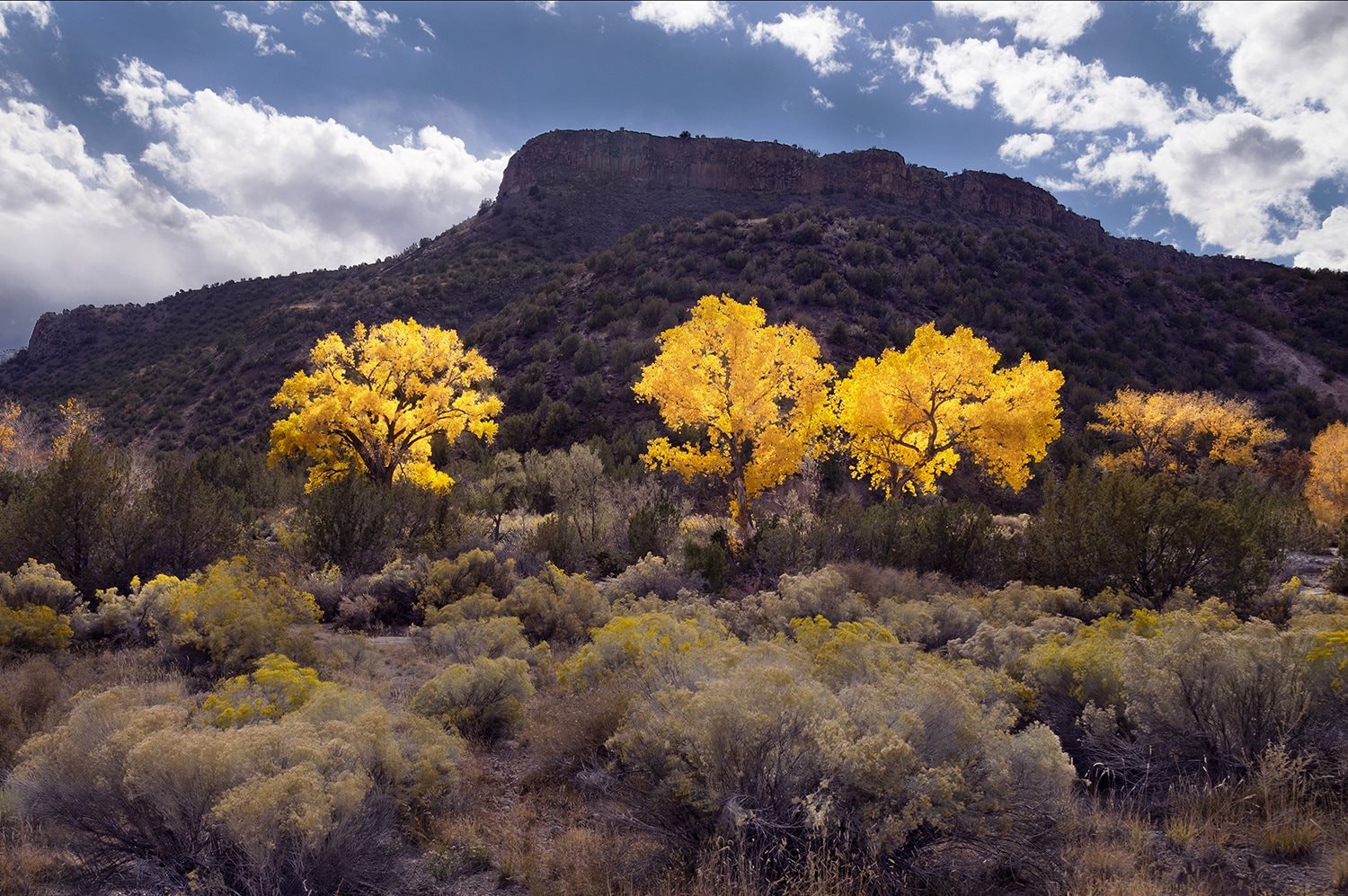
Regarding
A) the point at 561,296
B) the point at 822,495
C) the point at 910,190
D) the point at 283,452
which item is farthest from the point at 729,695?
the point at 910,190

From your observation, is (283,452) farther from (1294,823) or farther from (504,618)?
(1294,823)

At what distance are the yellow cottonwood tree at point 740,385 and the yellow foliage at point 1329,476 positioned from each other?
2102 cm

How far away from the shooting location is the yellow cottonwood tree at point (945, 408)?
63.8ft

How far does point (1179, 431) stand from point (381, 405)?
3341 cm

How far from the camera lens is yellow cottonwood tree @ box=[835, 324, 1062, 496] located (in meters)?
19.4

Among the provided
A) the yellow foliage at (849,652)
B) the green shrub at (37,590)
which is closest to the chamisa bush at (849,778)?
the yellow foliage at (849,652)

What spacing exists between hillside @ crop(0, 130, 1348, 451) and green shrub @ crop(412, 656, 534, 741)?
72.8 ft

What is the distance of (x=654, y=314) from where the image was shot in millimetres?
38312

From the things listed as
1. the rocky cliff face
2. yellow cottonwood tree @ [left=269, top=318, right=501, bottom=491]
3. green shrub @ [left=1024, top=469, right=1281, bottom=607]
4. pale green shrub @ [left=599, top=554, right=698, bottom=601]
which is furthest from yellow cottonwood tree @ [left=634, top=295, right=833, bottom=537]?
the rocky cliff face

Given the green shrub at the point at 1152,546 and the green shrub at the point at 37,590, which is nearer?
the green shrub at the point at 37,590

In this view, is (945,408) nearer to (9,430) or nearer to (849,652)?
(849,652)

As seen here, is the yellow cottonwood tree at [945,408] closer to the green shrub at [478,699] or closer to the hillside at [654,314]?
the hillside at [654,314]

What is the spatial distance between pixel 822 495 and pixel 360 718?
67.1 ft

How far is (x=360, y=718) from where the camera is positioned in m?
4.82
